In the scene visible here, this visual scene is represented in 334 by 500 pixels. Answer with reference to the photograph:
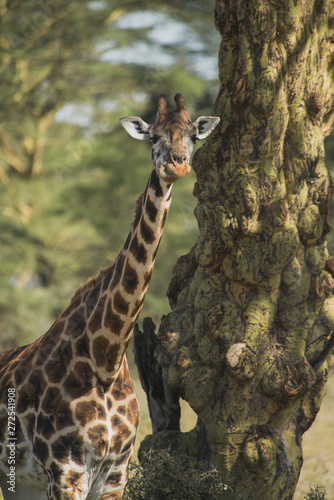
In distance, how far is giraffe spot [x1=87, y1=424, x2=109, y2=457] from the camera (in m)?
3.93

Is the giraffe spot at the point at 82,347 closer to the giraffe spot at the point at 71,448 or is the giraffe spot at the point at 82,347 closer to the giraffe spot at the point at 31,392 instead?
the giraffe spot at the point at 31,392

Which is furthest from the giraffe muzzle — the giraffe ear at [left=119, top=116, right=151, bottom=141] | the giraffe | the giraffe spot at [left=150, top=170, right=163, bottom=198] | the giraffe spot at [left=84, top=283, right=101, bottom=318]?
the giraffe spot at [left=84, top=283, right=101, bottom=318]

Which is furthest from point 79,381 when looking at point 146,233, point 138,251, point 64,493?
point 146,233

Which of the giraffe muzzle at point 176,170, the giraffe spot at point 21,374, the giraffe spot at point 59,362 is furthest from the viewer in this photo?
the giraffe spot at point 21,374

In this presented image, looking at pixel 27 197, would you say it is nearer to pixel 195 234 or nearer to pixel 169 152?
pixel 195 234

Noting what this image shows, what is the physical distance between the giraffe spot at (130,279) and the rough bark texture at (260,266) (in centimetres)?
100

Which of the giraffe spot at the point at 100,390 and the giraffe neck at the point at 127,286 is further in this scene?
the giraffe spot at the point at 100,390

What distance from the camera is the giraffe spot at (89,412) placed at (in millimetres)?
3957

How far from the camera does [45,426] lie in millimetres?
4023

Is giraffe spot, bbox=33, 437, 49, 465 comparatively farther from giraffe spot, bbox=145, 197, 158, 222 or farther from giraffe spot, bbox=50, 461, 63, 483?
giraffe spot, bbox=145, 197, 158, 222

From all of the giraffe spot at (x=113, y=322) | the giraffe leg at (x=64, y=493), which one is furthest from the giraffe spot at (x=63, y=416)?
the giraffe spot at (x=113, y=322)

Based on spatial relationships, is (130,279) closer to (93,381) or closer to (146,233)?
(146,233)

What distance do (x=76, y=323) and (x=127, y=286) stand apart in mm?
612

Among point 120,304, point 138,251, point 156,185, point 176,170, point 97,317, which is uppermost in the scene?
point 176,170
